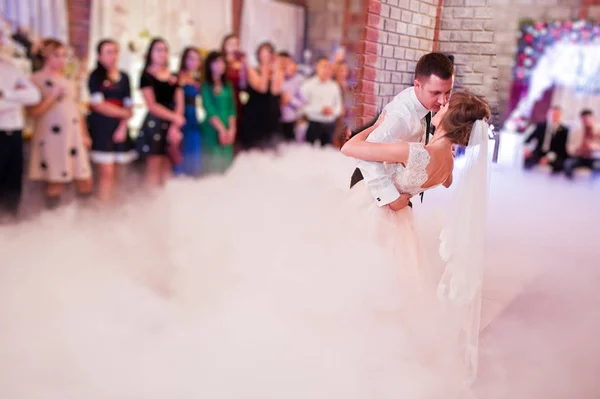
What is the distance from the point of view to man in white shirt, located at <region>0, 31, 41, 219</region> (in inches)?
91.1

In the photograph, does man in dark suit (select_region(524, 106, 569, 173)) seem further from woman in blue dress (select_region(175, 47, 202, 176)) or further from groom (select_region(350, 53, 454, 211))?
groom (select_region(350, 53, 454, 211))

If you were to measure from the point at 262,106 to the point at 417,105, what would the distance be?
2.85ft

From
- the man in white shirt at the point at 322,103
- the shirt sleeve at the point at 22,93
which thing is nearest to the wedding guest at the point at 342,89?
the man in white shirt at the point at 322,103

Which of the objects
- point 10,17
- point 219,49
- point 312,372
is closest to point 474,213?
point 312,372

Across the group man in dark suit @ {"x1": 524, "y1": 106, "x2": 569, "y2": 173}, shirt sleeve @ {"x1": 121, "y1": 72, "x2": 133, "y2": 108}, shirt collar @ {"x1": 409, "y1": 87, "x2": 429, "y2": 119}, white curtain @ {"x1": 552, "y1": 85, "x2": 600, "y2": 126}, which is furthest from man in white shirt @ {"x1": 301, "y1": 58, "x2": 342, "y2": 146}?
white curtain @ {"x1": 552, "y1": 85, "x2": 600, "y2": 126}

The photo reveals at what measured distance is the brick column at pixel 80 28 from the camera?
221 cm

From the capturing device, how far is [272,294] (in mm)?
2207

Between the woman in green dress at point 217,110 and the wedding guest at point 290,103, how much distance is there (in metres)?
0.22

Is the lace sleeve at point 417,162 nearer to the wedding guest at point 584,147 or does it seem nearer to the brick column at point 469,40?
the brick column at point 469,40

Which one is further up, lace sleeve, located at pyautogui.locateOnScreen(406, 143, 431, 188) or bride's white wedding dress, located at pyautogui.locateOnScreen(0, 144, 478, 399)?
lace sleeve, located at pyautogui.locateOnScreen(406, 143, 431, 188)

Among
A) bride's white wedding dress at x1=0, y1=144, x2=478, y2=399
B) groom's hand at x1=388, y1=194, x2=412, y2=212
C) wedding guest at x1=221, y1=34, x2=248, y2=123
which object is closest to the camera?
groom's hand at x1=388, y1=194, x2=412, y2=212

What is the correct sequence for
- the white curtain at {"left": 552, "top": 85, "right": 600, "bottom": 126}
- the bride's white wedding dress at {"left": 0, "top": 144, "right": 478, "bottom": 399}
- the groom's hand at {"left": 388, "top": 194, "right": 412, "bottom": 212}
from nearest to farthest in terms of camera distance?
1. the groom's hand at {"left": 388, "top": 194, "right": 412, "bottom": 212}
2. the bride's white wedding dress at {"left": 0, "top": 144, "right": 478, "bottom": 399}
3. the white curtain at {"left": 552, "top": 85, "right": 600, "bottom": 126}

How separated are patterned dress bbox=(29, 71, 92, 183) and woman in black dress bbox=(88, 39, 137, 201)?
0.22ft

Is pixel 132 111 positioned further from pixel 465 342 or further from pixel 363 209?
pixel 465 342
